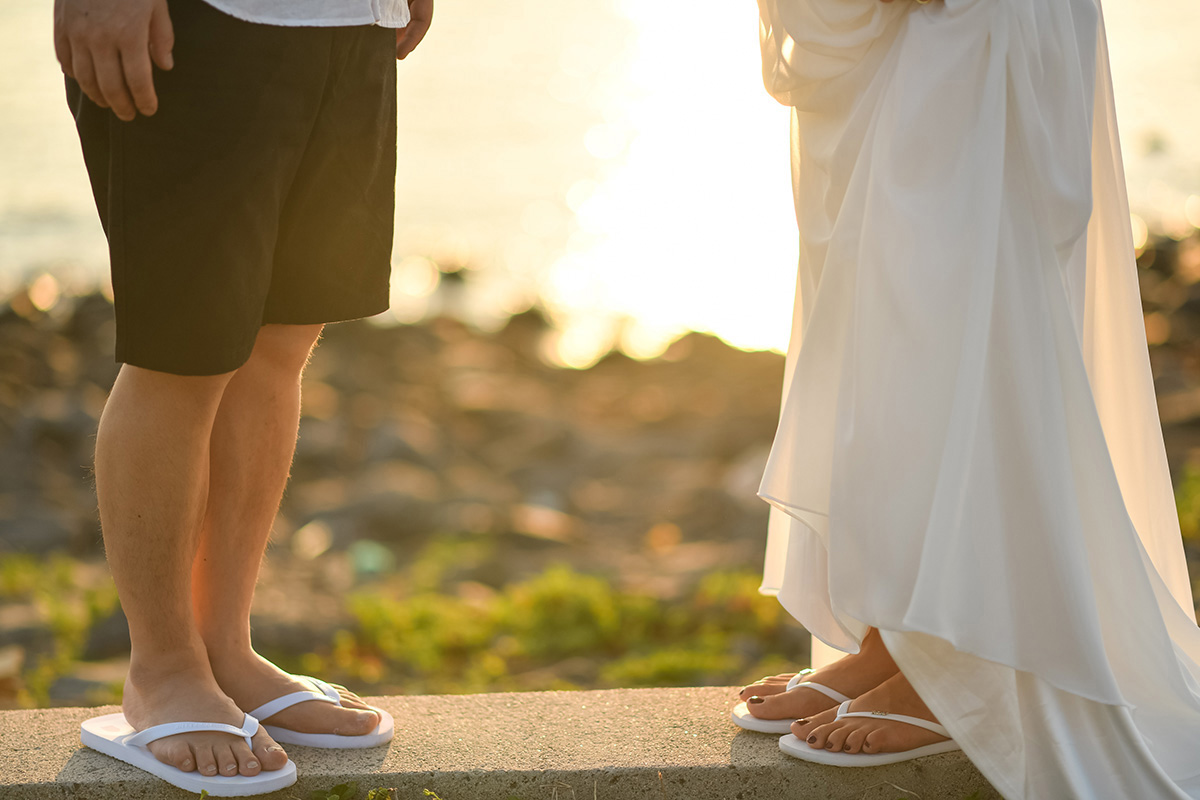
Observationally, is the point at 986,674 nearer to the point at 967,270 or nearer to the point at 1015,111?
the point at 967,270

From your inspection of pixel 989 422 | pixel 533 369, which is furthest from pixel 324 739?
pixel 533 369

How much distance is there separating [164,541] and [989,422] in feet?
4.50

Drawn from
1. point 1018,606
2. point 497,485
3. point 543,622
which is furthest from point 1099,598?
point 497,485

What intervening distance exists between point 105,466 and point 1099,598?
1.68 metres

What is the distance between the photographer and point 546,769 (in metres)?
1.91

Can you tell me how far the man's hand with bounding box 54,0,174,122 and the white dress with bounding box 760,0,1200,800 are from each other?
3.57ft

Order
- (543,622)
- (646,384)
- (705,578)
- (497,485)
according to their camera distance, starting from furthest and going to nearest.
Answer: (646,384) < (497,485) < (705,578) < (543,622)

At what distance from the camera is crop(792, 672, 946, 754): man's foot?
74.9 inches

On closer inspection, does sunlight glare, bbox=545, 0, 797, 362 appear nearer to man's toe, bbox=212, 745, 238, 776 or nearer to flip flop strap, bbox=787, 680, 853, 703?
flip flop strap, bbox=787, 680, 853, 703

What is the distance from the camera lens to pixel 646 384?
28.4 feet

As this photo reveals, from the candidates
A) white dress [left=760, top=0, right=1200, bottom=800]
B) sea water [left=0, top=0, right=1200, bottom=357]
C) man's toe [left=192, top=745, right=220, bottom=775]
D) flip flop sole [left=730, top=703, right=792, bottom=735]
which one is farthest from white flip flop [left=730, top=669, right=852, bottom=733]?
sea water [left=0, top=0, right=1200, bottom=357]

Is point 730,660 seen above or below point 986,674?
below

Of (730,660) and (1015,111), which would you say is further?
(730,660)

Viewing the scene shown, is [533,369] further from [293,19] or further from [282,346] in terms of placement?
[293,19]
